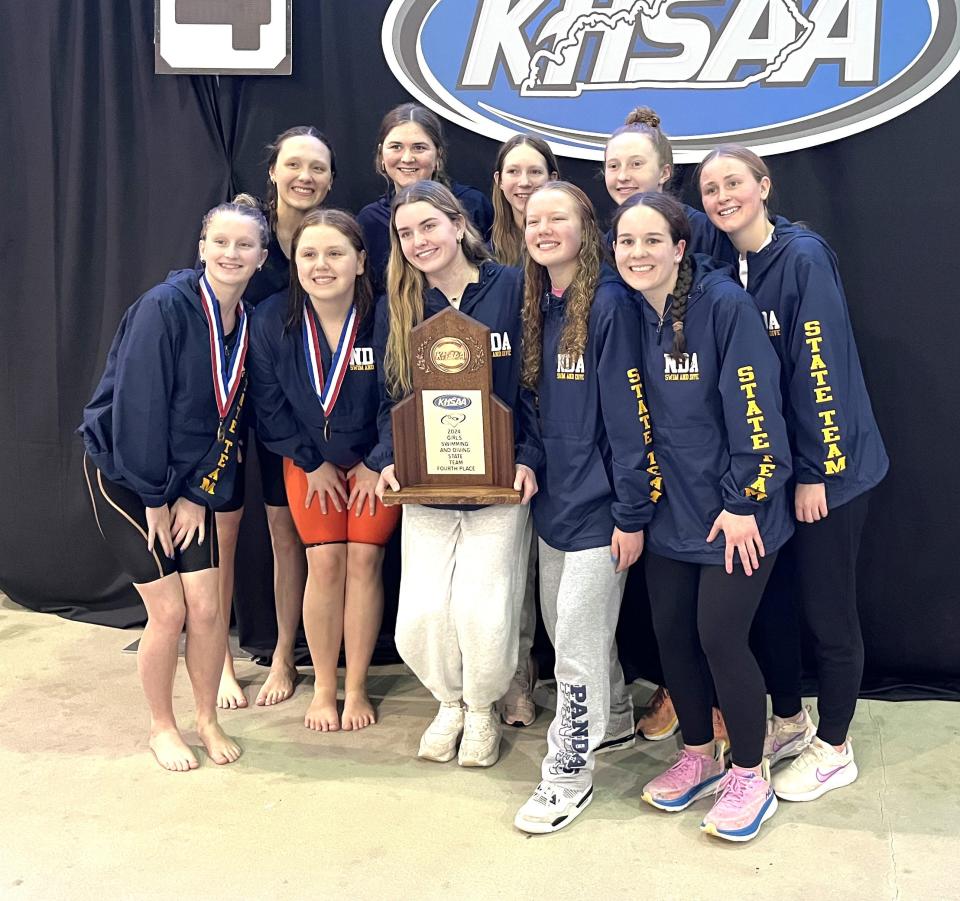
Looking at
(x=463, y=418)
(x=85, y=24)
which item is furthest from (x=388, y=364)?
(x=85, y=24)

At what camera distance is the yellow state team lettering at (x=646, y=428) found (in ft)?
8.56

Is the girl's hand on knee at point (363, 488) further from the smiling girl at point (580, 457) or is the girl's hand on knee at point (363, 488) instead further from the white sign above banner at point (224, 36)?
the white sign above banner at point (224, 36)

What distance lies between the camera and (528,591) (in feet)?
10.8

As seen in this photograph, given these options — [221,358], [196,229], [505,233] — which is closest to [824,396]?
[505,233]

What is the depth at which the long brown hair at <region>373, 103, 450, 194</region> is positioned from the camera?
125 inches

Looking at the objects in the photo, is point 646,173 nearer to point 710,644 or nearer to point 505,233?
point 505,233

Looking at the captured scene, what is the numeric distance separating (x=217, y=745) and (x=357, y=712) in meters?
0.43

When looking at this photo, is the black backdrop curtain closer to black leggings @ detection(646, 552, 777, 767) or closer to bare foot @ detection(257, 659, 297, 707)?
bare foot @ detection(257, 659, 297, 707)

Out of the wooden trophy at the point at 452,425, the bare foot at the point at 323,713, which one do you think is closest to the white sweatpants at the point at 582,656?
the wooden trophy at the point at 452,425

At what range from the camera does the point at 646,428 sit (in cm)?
263

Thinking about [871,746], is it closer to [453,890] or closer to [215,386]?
[453,890]

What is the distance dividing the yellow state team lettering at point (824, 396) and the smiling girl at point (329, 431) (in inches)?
46.6

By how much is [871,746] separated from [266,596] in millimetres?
2033

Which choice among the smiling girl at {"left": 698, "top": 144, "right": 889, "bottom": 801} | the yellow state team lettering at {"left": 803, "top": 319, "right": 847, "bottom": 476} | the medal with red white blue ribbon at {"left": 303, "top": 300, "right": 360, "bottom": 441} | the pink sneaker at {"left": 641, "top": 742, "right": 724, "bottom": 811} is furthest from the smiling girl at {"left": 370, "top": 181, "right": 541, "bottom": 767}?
the yellow state team lettering at {"left": 803, "top": 319, "right": 847, "bottom": 476}
